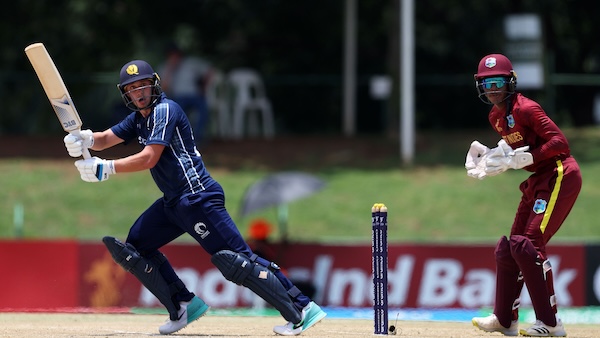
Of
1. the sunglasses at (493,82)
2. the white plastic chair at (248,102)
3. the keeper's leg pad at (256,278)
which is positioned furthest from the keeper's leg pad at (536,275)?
the white plastic chair at (248,102)

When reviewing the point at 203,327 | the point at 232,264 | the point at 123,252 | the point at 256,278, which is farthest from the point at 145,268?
the point at 203,327

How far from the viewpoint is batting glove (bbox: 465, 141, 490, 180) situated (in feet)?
27.6

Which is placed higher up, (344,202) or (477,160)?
(477,160)

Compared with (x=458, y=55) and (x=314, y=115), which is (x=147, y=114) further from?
(x=458, y=55)

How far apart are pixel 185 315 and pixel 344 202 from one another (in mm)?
9722

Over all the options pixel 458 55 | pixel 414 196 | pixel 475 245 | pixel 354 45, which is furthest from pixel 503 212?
pixel 458 55

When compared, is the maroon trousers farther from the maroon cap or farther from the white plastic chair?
the white plastic chair

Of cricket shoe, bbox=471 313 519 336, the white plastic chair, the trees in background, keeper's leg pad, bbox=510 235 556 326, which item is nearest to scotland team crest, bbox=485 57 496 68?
keeper's leg pad, bbox=510 235 556 326

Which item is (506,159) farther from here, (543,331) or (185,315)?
(185,315)

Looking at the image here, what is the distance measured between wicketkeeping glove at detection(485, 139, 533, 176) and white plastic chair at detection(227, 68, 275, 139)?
47.0 feet

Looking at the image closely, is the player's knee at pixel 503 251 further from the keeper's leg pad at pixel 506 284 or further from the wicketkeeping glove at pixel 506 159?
the wicketkeeping glove at pixel 506 159

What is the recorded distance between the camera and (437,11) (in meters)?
26.1

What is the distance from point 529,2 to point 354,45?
12.9ft

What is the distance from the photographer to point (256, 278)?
27.2 feet
